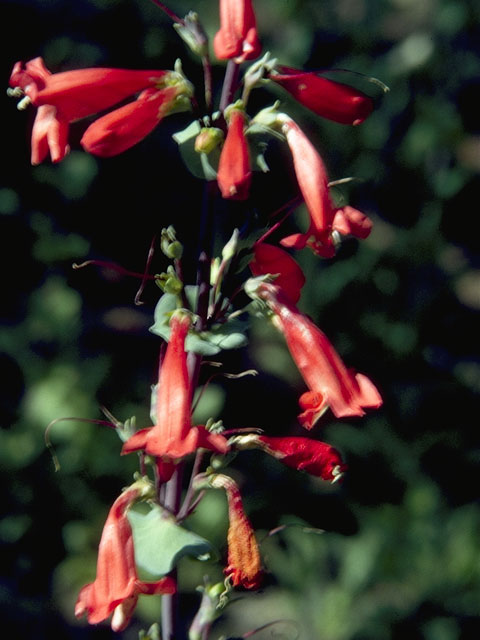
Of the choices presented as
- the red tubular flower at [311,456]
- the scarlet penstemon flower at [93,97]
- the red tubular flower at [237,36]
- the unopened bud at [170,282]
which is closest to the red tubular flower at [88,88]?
the scarlet penstemon flower at [93,97]

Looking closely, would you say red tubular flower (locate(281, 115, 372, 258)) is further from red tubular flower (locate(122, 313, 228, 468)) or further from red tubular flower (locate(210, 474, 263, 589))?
red tubular flower (locate(210, 474, 263, 589))

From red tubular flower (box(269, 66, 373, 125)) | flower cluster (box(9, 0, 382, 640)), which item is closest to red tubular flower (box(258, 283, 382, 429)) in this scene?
flower cluster (box(9, 0, 382, 640))

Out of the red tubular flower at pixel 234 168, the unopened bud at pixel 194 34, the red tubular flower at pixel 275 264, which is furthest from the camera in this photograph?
the red tubular flower at pixel 275 264

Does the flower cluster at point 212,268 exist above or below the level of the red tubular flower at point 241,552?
above

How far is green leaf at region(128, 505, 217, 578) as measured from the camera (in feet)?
3.52

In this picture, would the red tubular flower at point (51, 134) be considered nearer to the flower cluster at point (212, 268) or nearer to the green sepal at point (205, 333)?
the flower cluster at point (212, 268)

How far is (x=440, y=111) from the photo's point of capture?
2.46 metres

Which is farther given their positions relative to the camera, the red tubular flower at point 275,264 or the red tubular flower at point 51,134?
the red tubular flower at point 275,264

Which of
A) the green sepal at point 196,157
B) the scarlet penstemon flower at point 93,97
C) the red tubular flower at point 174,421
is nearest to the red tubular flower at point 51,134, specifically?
the scarlet penstemon flower at point 93,97

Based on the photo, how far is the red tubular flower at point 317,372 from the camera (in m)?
1.05

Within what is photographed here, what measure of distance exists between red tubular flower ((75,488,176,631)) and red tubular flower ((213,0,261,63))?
21.6 inches

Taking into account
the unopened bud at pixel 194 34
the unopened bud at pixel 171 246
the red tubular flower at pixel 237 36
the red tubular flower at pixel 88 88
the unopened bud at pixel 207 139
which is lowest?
the unopened bud at pixel 171 246

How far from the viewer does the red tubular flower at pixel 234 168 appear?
92 centimetres

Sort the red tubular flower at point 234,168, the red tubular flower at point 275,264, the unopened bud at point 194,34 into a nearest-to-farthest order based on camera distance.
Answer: the red tubular flower at point 234,168, the unopened bud at point 194,34, the red tubular flower at point 275,264
